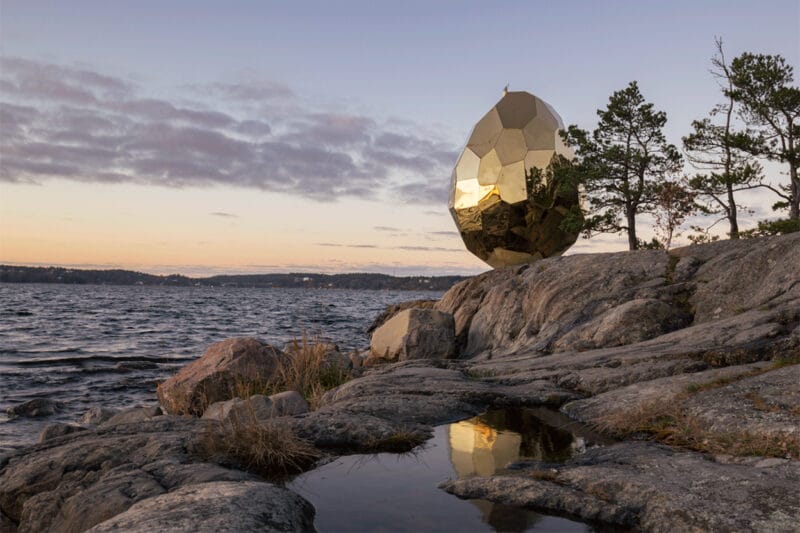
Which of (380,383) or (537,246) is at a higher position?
(537,246)

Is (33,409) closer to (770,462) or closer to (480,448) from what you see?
(480,448)

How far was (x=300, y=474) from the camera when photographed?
19.0ft

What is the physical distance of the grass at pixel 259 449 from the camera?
5926 mm

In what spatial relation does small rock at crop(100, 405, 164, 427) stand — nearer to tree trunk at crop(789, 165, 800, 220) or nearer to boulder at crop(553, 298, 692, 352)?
boulder at crop(553, 298, 692, 352)

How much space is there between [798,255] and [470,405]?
7.64 metres

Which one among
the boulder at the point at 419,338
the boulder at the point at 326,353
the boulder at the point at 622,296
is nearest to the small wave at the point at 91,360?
the boulder at the point at 419,338

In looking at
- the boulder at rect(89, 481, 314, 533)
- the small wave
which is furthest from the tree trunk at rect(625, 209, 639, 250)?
the boulder at rect(89, 481, 314, 533)

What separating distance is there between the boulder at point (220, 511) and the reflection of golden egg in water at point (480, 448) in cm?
179

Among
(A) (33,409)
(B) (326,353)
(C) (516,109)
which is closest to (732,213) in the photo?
(C) (516,109)

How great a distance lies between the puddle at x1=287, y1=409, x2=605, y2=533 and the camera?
4547 mm

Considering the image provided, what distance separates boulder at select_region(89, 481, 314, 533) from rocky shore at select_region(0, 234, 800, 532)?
0.06 feet

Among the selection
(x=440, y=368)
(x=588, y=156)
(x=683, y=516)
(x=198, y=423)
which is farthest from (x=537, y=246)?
(x=683, y=516)

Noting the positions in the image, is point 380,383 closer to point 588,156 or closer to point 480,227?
point 480,227

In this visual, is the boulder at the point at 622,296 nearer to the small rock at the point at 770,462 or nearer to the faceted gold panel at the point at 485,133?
the faceted gold panel at the point at 485,133
